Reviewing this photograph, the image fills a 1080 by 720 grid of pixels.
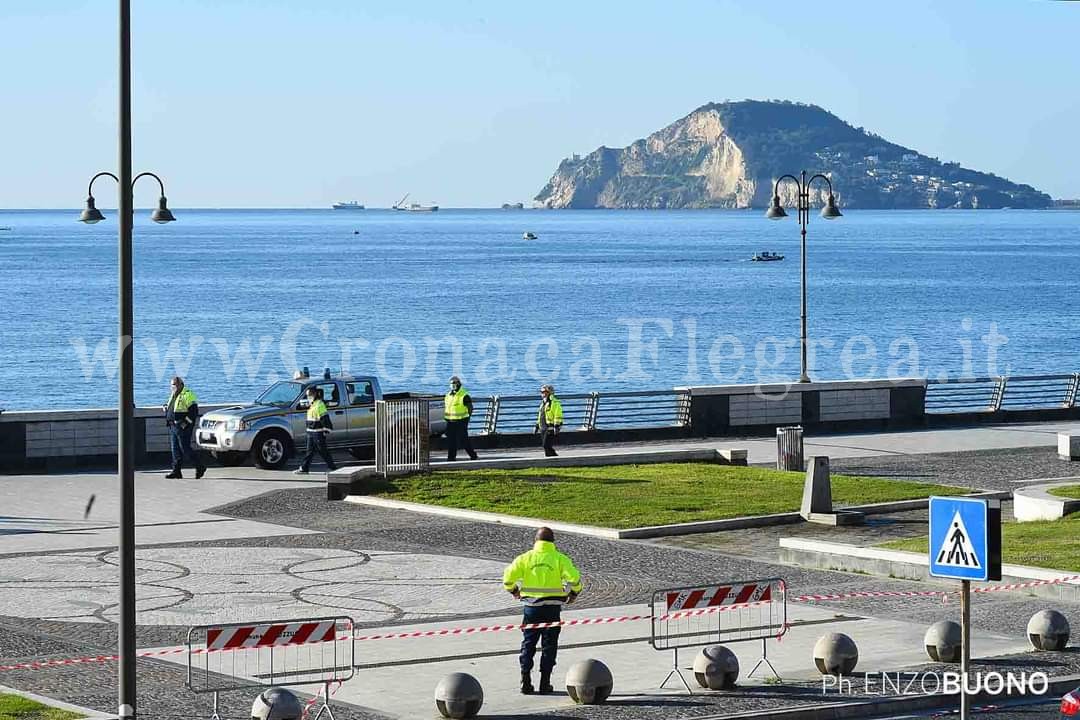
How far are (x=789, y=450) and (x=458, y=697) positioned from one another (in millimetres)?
18266

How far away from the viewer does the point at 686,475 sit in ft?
98.3

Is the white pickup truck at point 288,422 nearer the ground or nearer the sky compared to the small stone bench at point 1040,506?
nearer the sky

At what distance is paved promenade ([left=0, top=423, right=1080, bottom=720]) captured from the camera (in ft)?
49.8

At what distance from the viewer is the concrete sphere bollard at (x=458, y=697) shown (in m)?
13.8

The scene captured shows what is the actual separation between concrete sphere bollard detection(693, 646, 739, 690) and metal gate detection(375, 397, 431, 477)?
14227 millimetres

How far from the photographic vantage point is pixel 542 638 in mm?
15172

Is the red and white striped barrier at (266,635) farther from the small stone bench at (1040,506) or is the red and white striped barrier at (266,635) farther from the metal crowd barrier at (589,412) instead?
the metal crowd barrier at (589,412)

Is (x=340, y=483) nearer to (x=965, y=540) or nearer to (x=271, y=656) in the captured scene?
(x=271, y=656)

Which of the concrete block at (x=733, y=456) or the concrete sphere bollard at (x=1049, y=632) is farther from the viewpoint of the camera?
the concrete block at (x=733, y=456)

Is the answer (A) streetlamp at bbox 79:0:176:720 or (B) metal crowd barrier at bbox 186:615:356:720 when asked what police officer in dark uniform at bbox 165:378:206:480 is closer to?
(B) metal crowd barrier at bbox 186:615:356:720

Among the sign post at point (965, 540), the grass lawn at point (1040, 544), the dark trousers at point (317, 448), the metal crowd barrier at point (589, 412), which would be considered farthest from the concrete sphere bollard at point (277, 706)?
the metal crowd barrier at point (589, 412)

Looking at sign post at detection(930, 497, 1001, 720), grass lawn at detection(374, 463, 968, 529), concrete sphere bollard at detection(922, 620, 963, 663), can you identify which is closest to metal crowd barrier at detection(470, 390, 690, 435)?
grass lawn at detection(374, 463, 968, 529)

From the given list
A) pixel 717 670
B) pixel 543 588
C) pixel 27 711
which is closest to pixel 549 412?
pixel 543 588

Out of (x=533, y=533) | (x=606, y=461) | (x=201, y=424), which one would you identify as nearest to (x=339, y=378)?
(x=201, y=424)
